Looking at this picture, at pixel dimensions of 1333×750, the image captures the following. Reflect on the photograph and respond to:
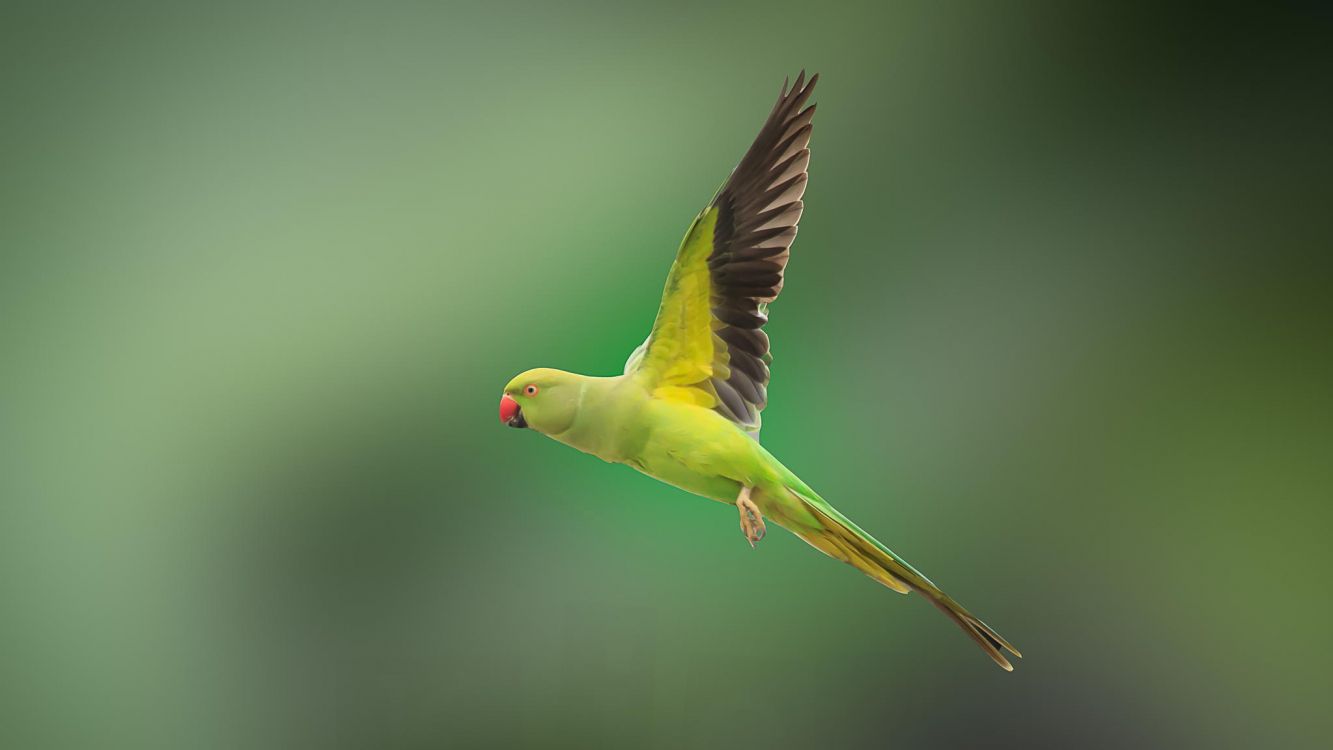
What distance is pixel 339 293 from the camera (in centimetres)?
311

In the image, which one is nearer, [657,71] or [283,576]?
[283,576]

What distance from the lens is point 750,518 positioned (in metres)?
1.74

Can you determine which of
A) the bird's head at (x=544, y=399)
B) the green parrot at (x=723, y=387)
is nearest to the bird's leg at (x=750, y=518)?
the green parrot at (x=723, y=387)

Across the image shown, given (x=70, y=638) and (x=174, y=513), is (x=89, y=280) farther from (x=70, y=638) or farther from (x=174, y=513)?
(x=70, y=638)

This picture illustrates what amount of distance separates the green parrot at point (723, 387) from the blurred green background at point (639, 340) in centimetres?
105

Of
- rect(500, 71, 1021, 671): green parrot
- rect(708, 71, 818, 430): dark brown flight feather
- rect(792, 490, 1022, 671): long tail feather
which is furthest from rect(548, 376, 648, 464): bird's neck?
rect(792, 490, 1022, 671): long tail feather

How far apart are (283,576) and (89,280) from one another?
1.01 metres

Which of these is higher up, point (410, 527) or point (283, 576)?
point (410, 527)

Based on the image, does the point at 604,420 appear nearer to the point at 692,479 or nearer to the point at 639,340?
the point at 692,479

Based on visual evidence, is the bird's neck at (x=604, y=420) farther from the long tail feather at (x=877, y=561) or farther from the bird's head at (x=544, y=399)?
the long tail feather at (x=877, y=561)

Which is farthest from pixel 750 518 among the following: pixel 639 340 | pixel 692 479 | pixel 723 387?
pixel 639 340

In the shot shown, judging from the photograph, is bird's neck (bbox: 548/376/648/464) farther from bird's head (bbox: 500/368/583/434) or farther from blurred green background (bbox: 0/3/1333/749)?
blurred green background (bbox: 0/3/1333/749)

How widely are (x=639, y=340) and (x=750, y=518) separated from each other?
1.20 meters

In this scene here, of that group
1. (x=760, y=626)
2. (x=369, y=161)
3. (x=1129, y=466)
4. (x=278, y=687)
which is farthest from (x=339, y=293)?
(x=1129, y=466)
